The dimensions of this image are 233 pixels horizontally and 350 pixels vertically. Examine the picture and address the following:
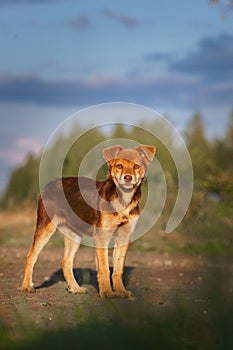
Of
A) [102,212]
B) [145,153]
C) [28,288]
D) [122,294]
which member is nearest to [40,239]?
[28,288]

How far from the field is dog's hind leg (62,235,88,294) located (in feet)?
0.50

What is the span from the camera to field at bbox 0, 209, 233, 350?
629 cm

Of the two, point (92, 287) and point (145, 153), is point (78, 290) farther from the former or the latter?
point (145, 153)

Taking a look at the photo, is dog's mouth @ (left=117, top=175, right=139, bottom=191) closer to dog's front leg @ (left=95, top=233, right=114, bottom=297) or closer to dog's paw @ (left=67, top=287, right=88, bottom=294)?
dog's front leg @ (left=95, top=233, right=114, bottom=297)

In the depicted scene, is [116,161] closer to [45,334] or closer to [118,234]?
[118,234]

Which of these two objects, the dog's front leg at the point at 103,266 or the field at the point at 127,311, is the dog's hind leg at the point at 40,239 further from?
the dog's front leg at the point at 103,266

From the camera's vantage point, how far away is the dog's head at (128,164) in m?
9.41

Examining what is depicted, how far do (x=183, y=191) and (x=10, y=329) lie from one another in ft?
51.4

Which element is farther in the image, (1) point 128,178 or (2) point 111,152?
(2) point 111,152

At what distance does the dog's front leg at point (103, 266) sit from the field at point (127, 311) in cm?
22

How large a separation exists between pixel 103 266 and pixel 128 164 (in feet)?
4.88

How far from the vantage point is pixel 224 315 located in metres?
7.09

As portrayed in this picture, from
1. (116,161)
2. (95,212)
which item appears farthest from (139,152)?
(95,212)

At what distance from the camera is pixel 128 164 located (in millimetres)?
9414
